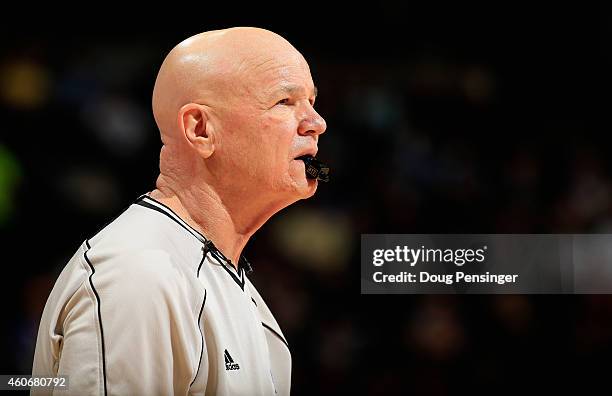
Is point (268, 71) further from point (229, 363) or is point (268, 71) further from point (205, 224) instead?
point (229, 363)

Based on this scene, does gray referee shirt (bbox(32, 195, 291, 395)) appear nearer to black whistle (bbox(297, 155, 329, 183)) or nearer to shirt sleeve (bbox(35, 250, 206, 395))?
shirt sleeve (bbox(35, 250, 206, 395))

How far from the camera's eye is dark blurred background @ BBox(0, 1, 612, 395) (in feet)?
8.62

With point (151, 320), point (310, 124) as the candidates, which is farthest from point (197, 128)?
point (151, 320)

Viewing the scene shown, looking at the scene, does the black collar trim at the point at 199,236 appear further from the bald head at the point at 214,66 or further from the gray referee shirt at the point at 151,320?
the bald head at the point at 214,66

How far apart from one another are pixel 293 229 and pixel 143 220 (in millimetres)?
927

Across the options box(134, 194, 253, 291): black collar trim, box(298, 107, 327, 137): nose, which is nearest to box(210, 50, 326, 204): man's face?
box(298, 107, 327, 137): nose

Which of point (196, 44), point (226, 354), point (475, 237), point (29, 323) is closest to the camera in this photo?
point (226, 354)

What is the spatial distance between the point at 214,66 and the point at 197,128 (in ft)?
0.43

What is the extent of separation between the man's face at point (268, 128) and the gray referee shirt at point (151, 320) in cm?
17

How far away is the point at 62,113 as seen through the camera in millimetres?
2393

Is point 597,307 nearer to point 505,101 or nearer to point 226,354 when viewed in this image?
point 505,101

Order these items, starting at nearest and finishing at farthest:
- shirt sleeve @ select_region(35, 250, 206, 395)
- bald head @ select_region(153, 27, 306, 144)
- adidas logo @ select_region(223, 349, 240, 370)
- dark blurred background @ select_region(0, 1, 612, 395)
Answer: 1. shirt sleeve @ select_region(35, 250, 206, 395)
2. adidas logo @ select_region(223, 349, 240, 370)
3. bald head @ select_region(153, 27, 306, 144)
4. dark blurred background @ select_region(0, 1, 612, 395)

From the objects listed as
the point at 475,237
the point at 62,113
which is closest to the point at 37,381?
the point at 62,113

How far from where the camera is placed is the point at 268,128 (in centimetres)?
183
